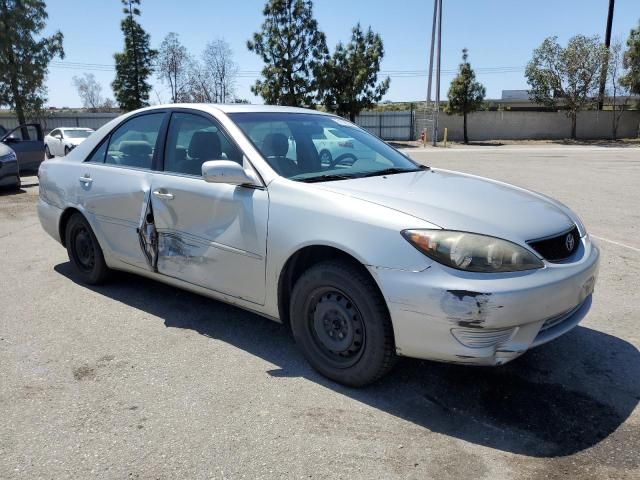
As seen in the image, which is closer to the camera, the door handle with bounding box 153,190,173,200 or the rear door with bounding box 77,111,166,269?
the door handle with bounding box 153,190,173,200

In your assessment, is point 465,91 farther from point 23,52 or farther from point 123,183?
point 123,183

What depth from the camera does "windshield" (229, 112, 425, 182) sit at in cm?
365

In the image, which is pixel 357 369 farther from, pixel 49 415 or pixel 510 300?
pixel 49 415

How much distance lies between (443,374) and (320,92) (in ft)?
→ 110

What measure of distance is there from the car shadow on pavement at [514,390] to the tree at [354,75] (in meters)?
32.6

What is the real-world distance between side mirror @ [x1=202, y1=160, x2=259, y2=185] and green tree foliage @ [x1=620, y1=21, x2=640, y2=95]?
43.7m

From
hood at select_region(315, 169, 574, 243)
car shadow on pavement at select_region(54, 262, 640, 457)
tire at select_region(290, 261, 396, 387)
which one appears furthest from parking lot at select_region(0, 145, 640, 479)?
hood at select_region(315, 169, 574, 243)

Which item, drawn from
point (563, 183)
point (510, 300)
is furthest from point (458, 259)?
point (563, 183)

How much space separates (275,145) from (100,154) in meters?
1.93

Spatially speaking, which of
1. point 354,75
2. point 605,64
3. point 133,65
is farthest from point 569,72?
point 133,65

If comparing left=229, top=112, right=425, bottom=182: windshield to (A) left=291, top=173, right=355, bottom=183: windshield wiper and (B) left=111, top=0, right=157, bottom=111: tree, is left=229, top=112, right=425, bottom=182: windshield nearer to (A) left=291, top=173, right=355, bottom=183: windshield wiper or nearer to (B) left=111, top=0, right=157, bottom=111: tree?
(A) left=291, top=173, right=355, bottom=183: windshield wiper

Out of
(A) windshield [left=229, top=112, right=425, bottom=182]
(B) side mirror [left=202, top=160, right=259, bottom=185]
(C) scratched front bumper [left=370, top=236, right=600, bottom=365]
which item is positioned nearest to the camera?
(C) scratched front bumper [left=370, top=236, right=600, bottom=365]

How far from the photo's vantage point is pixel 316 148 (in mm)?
3990

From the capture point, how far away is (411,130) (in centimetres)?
4053
